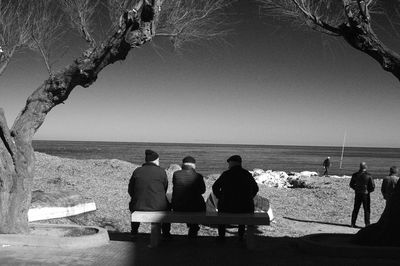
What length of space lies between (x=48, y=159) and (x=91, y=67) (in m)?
17.1

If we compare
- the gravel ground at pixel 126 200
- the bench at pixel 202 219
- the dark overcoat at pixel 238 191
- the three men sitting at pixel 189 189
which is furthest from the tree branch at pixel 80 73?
the gravel ground at pixel 126 200

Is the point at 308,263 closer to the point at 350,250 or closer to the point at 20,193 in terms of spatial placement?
the point at 350,250

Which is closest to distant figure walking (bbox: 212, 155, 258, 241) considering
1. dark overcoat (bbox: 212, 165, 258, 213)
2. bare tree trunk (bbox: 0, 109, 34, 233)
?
dark overcoat (bbox: 212, 165, 258, 213)

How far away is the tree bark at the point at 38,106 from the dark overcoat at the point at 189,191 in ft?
7.51

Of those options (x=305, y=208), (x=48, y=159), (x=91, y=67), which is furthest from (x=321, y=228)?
(x=48, y=159)

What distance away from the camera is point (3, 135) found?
7387 mm

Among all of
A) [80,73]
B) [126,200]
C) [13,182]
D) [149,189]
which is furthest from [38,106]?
[126,200]

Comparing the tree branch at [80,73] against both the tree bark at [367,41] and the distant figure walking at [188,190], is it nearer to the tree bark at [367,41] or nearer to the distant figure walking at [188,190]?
the distant figure walking at [188,190]

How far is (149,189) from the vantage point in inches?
313

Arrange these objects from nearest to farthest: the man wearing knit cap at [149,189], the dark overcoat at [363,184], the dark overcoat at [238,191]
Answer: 1. the dark overcoat at [238,191]
2. the man wearing knit cap at [149,189]
3. the dark overcoat at [363,184]

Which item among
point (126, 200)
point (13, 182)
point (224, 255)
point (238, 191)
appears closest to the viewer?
point (224, 255)

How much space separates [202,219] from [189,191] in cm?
78

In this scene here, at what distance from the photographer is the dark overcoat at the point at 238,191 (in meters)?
7.71

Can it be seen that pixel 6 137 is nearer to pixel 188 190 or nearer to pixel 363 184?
pixel 188 190
